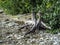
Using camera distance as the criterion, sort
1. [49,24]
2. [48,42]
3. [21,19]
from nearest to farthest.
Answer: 1. [48,42]
2. [49,24]
3. [21,19]

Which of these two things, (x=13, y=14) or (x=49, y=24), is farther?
(x=13, y=14)

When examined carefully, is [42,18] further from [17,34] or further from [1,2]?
[1,2]

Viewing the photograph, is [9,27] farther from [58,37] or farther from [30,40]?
[58,37]

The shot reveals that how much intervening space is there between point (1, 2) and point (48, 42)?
5.44 metres

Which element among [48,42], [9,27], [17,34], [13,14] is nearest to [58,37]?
[48,42]

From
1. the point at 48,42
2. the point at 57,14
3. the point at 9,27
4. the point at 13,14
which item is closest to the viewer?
the point at 48,42

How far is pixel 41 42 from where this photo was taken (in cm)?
848

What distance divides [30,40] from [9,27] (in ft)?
7.49

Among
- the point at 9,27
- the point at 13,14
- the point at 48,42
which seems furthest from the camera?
the point at 13,14

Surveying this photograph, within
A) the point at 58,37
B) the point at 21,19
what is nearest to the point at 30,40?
the point at 58,37

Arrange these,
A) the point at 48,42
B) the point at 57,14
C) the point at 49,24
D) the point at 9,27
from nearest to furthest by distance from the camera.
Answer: the point at 48,42 < the point at 57,14 < the point at 49,24 < the point at 9,27

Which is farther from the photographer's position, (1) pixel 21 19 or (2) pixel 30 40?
(1) pixel 21 19

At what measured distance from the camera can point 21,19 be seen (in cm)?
1238

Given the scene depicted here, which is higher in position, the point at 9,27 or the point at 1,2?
the point at 1,2
